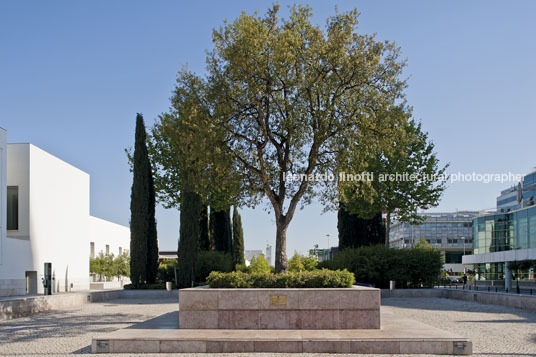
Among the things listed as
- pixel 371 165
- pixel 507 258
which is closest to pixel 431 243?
pixel 507 258

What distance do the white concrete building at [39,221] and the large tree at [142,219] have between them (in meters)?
5.17

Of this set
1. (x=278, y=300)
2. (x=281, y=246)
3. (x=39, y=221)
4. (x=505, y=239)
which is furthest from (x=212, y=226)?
(x=278, y=300)

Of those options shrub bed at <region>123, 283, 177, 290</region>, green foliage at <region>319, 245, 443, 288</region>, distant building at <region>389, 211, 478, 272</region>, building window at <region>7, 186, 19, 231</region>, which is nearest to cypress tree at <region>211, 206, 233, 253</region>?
shrub bed at <region>123, 283, 177, 290</region>

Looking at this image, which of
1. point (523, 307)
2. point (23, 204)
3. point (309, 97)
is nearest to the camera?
point (309, 97)

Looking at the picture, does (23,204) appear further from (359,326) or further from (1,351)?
(359,326)

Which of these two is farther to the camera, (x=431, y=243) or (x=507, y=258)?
(x=431, y=243)

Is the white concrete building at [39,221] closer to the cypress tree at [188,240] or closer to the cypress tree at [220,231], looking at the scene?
the cypress tree at [188,240]

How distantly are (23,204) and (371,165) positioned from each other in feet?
64.3

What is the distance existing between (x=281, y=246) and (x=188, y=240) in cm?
1688

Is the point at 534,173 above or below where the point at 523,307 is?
above

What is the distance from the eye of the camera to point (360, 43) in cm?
1753

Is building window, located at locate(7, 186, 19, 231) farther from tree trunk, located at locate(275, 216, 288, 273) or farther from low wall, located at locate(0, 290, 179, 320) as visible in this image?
tree trunk, located at locate(275, 216, 288, 273)

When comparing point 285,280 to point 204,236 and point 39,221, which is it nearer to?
point 39,221

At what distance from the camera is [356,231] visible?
36438mm
